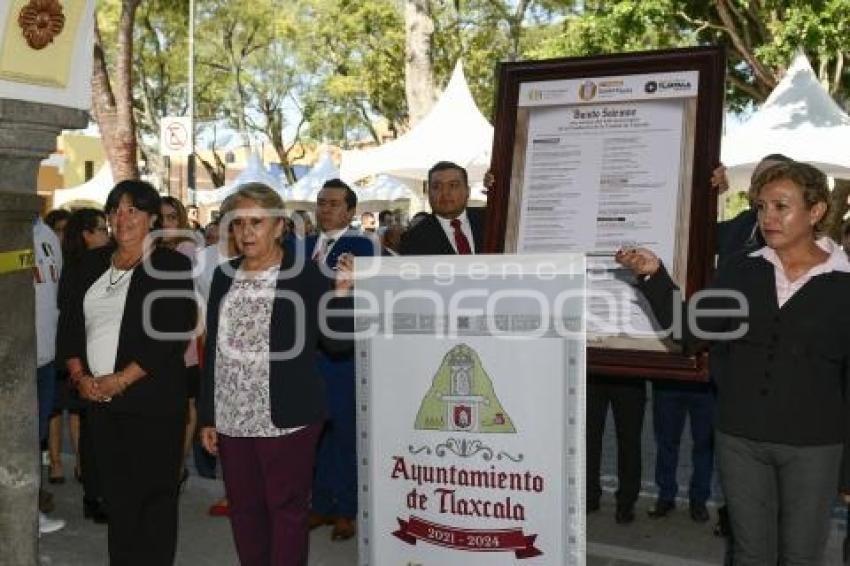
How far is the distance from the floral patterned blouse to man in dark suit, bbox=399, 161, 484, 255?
1.63 metres

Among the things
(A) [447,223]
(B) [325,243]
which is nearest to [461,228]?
(A) [447,223]

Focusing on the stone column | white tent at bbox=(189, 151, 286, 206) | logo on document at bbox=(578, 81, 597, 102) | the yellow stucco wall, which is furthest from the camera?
the yellow stucco wall

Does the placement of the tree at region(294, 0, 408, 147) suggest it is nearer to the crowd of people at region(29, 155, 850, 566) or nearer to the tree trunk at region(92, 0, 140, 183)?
the tree trunk at region(92, 0, 140, 183)

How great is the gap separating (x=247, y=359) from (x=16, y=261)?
0.98 meters

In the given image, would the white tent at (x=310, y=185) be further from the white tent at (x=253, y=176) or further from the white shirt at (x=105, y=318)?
the white shirt at (x=105, y=318)

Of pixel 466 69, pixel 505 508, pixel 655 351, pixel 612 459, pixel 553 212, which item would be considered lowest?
pixel 612 459

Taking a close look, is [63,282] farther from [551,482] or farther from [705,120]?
[705,120]

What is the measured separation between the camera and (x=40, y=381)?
634 cm

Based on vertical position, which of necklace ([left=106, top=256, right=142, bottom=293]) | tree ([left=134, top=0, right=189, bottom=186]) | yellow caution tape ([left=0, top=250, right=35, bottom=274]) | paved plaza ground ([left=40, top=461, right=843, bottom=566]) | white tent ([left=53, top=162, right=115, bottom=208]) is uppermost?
tree ([left=134, top=0, right=189, bottom=186])

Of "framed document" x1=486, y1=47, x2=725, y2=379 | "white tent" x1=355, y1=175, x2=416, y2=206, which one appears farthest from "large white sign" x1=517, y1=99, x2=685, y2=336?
"white tent" x1=355, y1=175, x2=416, y2=206

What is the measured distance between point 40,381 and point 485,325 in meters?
3.50

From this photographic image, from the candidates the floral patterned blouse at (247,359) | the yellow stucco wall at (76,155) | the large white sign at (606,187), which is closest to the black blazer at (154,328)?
the floral patterned blouse at (247,359)

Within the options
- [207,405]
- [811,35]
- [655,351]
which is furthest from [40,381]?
[811,35]

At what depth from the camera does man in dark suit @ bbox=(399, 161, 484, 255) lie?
590cm
